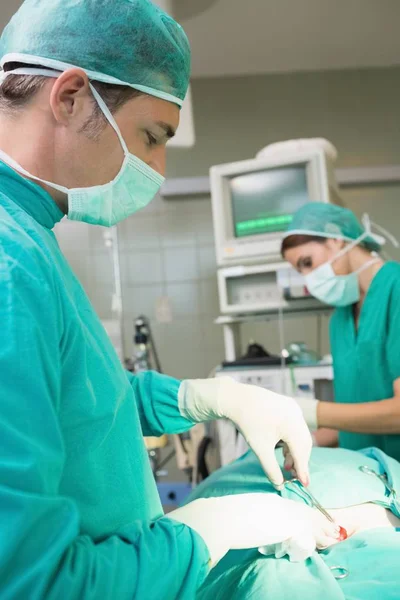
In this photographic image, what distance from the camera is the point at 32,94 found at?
724 mm

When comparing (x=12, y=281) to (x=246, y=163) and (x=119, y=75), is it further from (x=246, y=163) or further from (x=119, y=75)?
(x=246, y=163)

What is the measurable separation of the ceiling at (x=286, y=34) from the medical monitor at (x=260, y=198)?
4.03 feet

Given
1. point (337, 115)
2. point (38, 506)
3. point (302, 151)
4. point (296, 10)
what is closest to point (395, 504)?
point (38, 506)

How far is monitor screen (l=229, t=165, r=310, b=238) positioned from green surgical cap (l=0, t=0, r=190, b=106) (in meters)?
1.86

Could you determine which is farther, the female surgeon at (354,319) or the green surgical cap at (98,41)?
the female surgeon at (354,319)

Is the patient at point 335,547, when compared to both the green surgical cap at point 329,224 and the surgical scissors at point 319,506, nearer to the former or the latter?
the surgical scissors at point 319,506

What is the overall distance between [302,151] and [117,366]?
6.76 ft

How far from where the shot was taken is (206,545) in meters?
0.65

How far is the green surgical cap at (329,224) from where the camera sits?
192 centimetres

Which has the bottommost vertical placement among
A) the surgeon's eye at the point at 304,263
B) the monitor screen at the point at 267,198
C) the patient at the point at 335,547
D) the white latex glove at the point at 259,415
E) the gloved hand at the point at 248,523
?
the patient at the point at 335,547

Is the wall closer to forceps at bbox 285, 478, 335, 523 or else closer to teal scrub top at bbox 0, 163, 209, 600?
forceps at bbox 285, 478, 335, 523

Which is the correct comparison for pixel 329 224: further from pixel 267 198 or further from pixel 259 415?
pixel 259 415

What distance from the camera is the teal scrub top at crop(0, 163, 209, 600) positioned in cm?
49

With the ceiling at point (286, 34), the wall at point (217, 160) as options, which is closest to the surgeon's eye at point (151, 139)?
the ceiling at point (286, 34)
